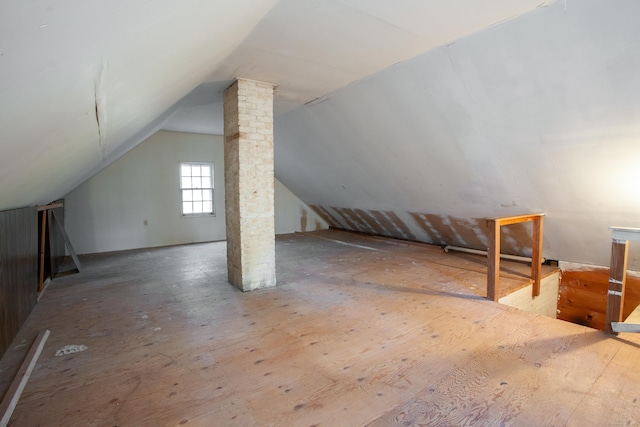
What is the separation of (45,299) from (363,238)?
626cm

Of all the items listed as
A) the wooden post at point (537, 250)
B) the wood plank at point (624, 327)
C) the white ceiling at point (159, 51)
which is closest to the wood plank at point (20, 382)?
the white ceiling at point (159, 51)

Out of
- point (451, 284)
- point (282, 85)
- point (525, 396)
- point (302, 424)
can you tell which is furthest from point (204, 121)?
point (525, 396)

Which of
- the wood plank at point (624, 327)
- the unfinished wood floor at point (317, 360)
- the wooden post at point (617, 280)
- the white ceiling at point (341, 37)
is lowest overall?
the unfinished wood floor at point (317, 360)

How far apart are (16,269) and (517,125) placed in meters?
5.47

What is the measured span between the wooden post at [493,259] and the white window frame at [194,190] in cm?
648

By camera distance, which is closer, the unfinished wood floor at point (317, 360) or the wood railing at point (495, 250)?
the unfinished wood floor at point (317, 360)

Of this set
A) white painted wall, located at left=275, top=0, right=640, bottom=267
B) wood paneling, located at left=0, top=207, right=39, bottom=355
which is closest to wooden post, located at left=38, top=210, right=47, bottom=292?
wood paneling, located at left=0, top=207, right=39, bottom=355

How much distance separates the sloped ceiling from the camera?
1.34 metres

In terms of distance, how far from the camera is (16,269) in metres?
2.95

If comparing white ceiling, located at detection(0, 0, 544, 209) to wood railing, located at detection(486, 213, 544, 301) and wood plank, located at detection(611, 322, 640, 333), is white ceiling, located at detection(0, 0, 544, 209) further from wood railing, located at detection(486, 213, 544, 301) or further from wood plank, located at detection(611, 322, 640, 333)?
wood plank, located at detection(611, 322, 640, 333)

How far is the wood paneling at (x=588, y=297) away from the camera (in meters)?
4.62

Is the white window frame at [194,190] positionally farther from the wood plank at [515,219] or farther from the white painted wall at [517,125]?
the wood plank at [515,219]

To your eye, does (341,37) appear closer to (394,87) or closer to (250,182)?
(394,87)

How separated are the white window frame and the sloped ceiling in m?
2.27
